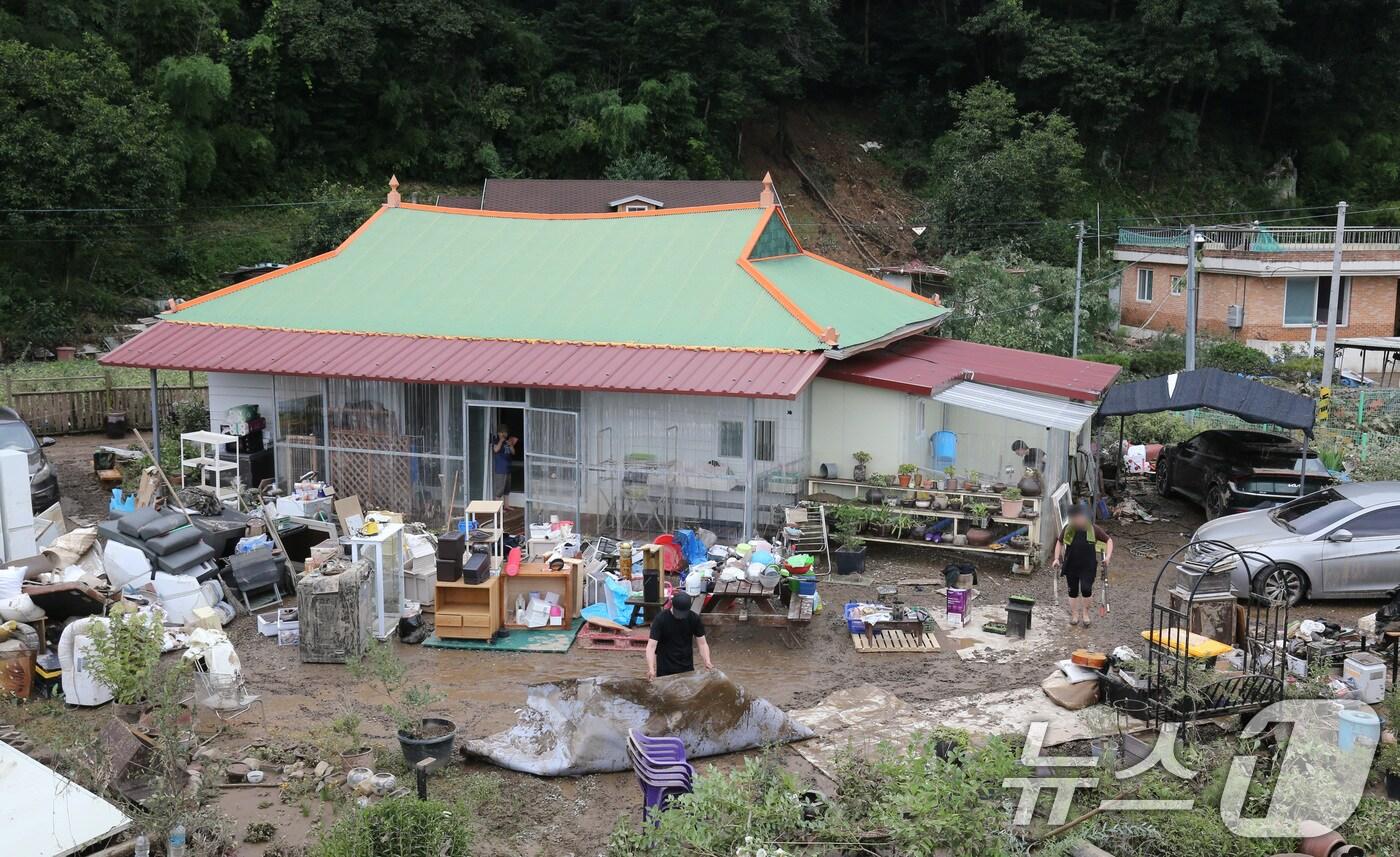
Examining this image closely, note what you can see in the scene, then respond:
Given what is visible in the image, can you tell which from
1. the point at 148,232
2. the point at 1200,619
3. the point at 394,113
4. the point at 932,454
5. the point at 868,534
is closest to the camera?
the point at 1200,619

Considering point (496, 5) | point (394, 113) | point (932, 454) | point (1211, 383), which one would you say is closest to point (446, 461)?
point (932, 454)

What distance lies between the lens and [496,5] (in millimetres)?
48625

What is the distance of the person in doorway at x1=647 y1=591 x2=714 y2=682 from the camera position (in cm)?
1080

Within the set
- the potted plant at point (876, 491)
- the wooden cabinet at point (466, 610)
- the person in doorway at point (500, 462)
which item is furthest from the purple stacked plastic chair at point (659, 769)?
the person in doorway at point (500, 462)

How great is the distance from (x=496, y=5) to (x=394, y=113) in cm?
655

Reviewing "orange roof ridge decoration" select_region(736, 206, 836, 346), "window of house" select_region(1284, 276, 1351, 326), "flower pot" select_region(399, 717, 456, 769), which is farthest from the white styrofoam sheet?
"window of house" select_region(1284, 276, 1351, 326)

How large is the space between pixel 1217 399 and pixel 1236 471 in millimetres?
1454

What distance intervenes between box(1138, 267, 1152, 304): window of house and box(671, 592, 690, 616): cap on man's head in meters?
36.1

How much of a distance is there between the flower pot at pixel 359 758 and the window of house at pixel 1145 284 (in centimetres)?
3770

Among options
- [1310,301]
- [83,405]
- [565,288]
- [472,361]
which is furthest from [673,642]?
[1310,301]

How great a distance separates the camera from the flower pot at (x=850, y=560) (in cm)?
1625

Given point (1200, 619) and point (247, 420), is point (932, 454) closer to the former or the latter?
point (1200, 619)

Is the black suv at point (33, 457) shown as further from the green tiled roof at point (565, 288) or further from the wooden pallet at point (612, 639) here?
the wooden pallet at point (612, 639)

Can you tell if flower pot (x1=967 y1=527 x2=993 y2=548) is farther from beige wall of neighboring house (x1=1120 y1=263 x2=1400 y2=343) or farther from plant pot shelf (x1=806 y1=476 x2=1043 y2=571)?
beige wall of neighboring house (x1=1120 y1=263 x2=1400 y2=343)
